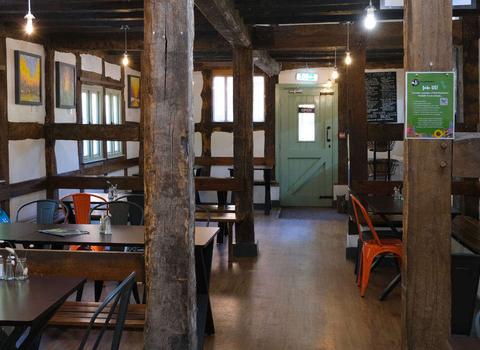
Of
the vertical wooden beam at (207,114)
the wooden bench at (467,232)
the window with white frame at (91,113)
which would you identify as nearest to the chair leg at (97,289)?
the wooden bench at (467,232)

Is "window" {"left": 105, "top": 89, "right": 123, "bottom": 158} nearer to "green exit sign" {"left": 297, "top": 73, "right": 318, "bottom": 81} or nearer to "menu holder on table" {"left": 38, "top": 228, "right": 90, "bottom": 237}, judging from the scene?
"green exit sign" {"left": 297, "top": 73, "right": 318, "bottom": 81}

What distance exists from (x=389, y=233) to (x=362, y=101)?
59.4 inches

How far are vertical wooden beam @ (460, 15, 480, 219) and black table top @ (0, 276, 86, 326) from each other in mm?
4665

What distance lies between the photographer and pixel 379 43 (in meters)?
6.79

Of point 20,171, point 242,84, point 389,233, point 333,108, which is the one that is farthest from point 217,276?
point 333,108

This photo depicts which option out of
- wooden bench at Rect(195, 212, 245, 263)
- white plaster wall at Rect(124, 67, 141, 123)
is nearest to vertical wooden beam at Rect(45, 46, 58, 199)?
wooden bench at Rect(195, 212, 245, 263)

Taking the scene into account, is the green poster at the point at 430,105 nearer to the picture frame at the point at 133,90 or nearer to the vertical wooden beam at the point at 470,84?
the vertical wooden beam at the point at 470,84

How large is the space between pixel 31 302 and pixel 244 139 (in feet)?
14.2

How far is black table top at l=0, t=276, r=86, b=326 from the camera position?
2.46m

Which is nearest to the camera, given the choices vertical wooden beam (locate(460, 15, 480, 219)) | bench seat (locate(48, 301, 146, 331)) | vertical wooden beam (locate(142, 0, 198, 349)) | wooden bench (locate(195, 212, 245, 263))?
vertical wooden beam (locate(142, 0, 198, 349))

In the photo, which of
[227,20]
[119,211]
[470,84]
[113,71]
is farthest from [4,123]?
[470,84]

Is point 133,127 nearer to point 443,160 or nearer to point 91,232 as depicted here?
point 91,232

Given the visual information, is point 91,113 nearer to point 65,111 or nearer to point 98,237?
point 65,111

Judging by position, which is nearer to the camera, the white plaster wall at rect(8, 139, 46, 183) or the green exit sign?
the white plaster wall at rect(8, 139, 46, 183)
